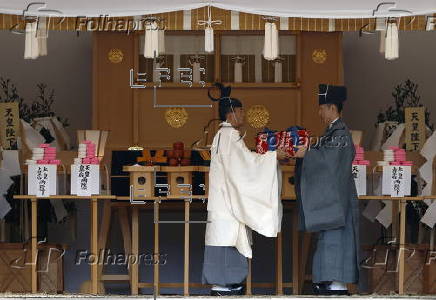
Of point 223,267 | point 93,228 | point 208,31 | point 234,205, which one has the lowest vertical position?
point 223,267

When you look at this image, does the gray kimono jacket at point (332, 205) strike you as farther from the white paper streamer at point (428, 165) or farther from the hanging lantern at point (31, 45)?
the hanging lantern at point (31, 45)

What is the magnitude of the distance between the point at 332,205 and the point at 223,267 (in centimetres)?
100

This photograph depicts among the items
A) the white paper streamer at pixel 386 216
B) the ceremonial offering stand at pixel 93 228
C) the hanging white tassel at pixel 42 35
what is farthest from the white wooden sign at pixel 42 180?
the white paper streamer at pixel 386 216

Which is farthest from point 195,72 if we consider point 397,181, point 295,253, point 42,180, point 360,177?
point 397,181

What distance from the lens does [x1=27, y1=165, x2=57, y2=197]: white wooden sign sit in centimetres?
1030

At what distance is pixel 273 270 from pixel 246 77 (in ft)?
6.82

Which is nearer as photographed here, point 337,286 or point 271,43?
point 271,43

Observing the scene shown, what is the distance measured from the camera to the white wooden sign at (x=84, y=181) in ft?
33.7

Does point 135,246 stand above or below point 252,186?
below

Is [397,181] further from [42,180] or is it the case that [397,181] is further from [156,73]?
[42,180]

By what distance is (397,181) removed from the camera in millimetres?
10531

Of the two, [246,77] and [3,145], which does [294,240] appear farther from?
[3,145]

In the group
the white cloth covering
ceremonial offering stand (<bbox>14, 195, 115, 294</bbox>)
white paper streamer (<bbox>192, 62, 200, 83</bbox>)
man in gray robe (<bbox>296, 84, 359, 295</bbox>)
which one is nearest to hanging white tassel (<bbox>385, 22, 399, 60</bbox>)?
the white cloth covering

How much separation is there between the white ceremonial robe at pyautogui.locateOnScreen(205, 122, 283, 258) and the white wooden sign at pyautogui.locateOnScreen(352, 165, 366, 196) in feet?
2.77
